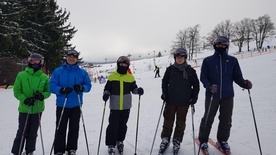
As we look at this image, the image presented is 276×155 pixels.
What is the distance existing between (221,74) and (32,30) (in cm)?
2439

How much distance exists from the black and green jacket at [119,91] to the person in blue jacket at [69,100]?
0.47 meters

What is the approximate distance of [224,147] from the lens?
4234 mm

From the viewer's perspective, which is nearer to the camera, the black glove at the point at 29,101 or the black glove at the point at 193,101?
the black glove at the point at 29,101

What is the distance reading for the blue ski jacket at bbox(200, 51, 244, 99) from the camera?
4172 mm

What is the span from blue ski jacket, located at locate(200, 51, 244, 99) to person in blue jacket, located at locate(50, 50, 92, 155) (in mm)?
2269

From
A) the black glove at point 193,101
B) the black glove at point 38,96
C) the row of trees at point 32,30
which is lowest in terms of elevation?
the black glove at point 193,101

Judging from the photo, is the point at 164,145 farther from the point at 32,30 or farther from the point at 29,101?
the point at 32,30

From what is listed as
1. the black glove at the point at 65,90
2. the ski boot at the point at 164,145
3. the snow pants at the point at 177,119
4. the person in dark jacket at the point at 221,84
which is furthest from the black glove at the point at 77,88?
the person in dark jacket at the point at 221,84

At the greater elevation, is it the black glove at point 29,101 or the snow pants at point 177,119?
the black glove at point 29,101

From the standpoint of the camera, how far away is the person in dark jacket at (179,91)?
4246 mm

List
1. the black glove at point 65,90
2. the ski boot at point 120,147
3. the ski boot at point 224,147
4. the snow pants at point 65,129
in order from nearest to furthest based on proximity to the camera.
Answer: the black glove at point 65,90, the snow pants at point 65,129, the ski boot at point 224,147, the ski boot at point 120,147

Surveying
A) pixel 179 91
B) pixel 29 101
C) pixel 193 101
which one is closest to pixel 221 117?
pixel 193 101

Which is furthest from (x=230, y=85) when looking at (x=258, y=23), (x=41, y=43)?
(x=258, y=23)

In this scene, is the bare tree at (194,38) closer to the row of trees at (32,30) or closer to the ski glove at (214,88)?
the row of trees at (32,30)
